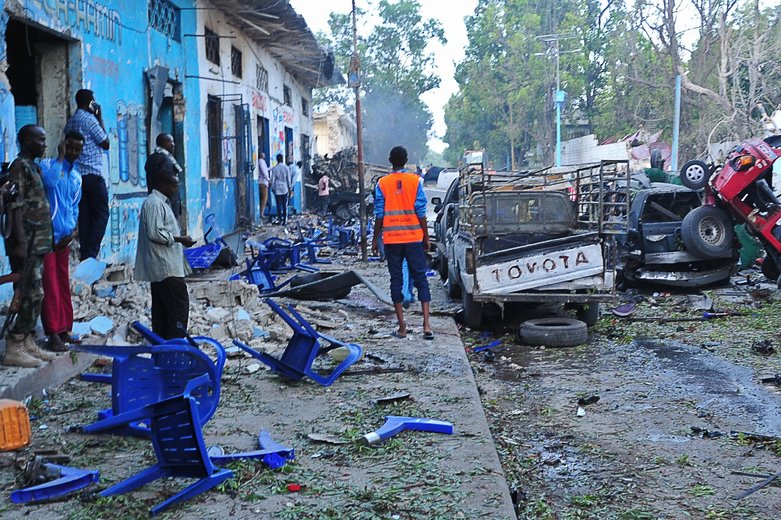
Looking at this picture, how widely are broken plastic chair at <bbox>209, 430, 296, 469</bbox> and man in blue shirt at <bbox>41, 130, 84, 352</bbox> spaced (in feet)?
7.45

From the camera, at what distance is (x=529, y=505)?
4.35 metres

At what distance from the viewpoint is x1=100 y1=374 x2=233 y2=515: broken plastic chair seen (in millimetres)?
3637

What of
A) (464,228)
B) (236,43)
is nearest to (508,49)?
(236,43)

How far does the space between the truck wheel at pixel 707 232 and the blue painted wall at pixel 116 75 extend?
300 inches

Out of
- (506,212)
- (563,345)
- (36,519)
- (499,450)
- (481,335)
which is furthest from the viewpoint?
(506,212)

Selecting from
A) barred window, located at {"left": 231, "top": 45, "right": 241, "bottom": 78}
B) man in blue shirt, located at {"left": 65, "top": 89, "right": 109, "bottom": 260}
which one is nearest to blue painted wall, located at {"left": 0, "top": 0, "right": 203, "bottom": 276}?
man in blue shirt, located at {"left": 65, "top": 89, "right": 109, "bottom": 260}

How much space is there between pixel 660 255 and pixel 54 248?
8571mm

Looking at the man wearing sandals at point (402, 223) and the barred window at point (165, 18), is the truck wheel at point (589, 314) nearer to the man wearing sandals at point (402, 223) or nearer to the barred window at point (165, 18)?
the man wearing sandals at point (402, 223)

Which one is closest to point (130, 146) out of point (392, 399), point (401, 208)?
point (401, 208)

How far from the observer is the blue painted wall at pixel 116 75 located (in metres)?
8.28

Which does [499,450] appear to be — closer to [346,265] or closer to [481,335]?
[481,335]

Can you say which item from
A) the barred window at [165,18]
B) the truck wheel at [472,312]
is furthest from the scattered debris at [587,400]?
the barred window at [165,18]

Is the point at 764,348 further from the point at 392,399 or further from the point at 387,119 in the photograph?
the point at 387,119

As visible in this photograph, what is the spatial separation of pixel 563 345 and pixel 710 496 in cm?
422
